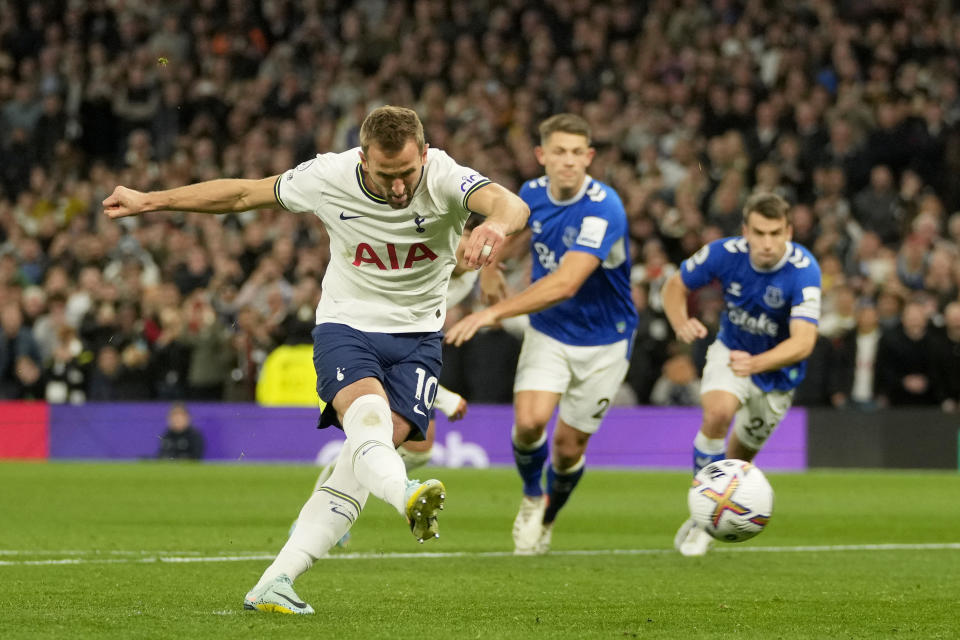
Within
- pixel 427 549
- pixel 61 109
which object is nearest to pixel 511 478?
pixel 427 549

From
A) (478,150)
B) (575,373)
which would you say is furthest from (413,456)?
(478,150)

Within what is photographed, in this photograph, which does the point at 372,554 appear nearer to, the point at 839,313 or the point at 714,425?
the point at 714,425

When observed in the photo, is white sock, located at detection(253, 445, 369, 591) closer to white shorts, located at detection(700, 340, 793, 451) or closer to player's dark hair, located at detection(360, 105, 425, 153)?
player's dark hair, located at detection(360, 105, 425, 153)

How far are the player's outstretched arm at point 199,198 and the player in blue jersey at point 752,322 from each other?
3.65m

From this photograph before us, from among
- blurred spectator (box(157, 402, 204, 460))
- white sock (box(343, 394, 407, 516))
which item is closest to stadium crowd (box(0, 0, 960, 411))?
blurred spectator (box(157, 402, 204, 460))

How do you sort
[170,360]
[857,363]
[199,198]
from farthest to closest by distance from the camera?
[170,360]
[857,363]
[199,198]

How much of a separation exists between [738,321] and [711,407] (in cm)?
60

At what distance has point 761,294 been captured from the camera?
10.3 metres

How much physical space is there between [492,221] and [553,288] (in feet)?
10.0

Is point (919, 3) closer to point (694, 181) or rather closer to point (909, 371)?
point (694, 181)

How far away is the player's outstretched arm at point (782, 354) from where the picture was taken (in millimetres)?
9641

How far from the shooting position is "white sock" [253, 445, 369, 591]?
259 inches

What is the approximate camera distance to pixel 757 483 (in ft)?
26.1

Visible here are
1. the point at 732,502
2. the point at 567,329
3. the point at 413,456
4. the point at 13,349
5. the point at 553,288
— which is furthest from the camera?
the point at 13,349
